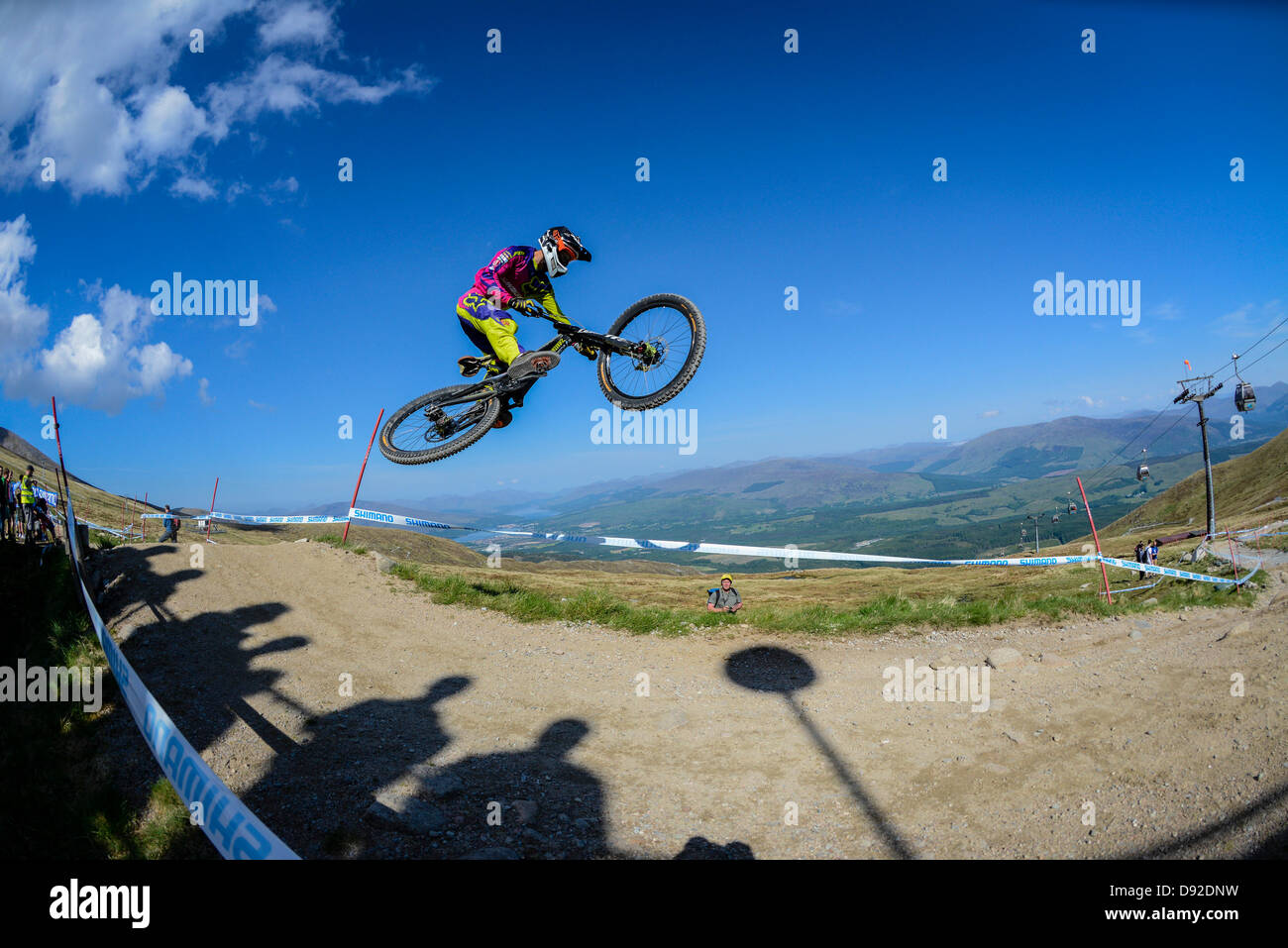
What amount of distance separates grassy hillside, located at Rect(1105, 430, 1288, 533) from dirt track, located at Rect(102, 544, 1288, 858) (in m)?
77.6

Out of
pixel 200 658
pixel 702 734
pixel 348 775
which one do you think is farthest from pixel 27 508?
pixel 702 734

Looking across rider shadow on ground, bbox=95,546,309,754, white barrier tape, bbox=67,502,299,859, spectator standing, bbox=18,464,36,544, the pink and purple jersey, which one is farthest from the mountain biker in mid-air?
spectator standing, bbox=18,464,36,544

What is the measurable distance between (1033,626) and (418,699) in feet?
44.6

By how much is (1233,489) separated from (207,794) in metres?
126

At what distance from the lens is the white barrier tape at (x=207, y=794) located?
10.8ft

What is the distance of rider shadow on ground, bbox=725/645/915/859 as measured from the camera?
6090 mm

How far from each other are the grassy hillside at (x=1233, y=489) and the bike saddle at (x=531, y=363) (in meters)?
84.4

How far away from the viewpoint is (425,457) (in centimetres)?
966

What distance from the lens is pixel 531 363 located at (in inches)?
334

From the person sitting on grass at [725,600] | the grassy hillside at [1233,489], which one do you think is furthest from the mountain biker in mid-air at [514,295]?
the grassy hillside at [1233,489]

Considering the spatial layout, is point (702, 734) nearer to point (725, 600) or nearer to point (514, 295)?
point (725, 600)

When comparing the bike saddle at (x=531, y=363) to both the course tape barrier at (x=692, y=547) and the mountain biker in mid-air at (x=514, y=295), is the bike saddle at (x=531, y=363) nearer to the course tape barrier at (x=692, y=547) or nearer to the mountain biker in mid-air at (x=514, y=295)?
the mountain biker in mid-air at (x=514, y=295)
